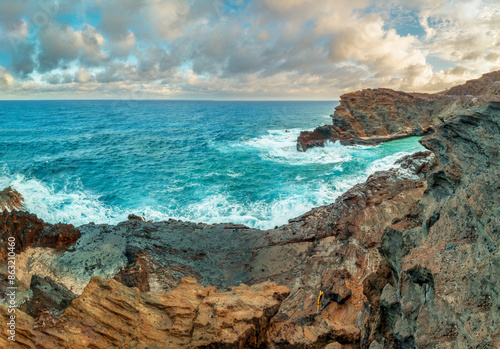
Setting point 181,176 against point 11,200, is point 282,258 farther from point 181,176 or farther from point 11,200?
point 11,200

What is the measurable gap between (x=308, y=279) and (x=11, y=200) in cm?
2707

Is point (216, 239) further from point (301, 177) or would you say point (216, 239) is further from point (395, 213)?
point (301, 177)

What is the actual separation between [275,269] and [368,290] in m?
4.99

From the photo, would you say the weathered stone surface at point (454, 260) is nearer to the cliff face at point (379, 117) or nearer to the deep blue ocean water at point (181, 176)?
the deep blue ocean water at point (181, 176)

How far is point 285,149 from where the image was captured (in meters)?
44.0

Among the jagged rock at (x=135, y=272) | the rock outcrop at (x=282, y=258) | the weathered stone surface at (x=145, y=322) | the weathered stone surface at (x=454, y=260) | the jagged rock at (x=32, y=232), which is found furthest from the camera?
the jagged rock at (x=32, y=232)

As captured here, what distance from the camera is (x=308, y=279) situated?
34.2 feet

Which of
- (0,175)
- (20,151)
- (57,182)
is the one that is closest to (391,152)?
(57,182)

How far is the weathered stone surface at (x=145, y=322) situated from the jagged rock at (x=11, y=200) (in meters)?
22.6

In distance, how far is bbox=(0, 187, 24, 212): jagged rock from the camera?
21.7 metres

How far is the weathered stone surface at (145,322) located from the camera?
18.2ft

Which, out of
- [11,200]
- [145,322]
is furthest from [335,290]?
[11,200]

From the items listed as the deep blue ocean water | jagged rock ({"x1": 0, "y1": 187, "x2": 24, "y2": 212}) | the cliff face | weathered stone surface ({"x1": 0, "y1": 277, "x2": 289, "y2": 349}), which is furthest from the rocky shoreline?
the cliff face

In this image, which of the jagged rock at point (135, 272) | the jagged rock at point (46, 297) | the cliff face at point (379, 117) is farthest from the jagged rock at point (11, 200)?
the cliff face at point (379, 117)
